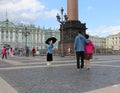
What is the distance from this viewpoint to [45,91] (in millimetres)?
7559

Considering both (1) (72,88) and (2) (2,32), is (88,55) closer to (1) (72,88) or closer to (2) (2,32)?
(1) (72,88)

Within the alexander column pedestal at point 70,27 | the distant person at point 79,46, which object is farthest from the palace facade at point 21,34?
the distant person at point 79,46

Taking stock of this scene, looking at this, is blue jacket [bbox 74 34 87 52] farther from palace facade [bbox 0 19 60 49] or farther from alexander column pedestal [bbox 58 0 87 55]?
palace facade [bbox 0 19 60 49]

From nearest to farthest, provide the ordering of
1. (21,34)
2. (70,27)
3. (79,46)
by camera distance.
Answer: (79,46) < (70,27) < (21,34)

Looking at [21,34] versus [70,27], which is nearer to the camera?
[70,27]

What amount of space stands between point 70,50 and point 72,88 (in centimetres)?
3069

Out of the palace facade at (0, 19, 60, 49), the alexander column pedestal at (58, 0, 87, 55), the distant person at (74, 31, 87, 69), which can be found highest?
the palace facade at (0, 19, 60, 49)

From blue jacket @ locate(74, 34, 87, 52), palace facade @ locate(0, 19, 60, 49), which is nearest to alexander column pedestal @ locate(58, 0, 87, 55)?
blue jacket @ locate(74, 34, 87, 52)

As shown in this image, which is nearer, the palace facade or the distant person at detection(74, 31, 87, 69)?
the distant person at detection(74, 31, 87, 69)

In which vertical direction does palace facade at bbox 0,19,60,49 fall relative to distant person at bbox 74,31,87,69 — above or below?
above

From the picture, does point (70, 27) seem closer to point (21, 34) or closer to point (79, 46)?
point (79, 46)

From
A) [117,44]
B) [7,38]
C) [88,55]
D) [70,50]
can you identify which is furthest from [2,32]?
[88,55]

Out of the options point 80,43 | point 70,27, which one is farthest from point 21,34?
point 80,43

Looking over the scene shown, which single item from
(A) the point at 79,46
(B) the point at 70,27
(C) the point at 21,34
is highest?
(C) the point at 21,34
